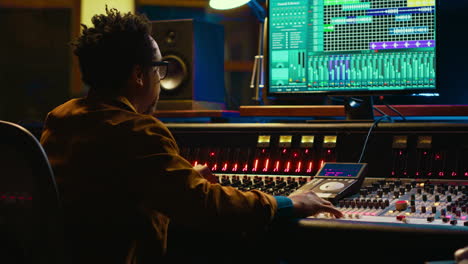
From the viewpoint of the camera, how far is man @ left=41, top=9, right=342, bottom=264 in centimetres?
129

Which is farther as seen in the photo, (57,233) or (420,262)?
(420,262)

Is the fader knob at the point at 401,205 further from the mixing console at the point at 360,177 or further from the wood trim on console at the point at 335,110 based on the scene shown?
the wood trim on console at the point at 335,110

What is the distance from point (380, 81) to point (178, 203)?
3.28 feet

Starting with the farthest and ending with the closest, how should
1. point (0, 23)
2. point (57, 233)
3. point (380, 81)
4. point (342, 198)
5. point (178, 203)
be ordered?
point (0, 23) → point (380, 81) → point (342, 198) → point (178, 203) → point (57, 233)

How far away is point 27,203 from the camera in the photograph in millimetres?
1151

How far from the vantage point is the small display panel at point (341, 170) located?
68.4 inches

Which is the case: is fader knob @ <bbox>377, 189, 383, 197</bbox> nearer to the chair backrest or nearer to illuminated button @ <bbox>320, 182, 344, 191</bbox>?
illuminated button @ <bbox>320, 182, 344, 191</bbox>

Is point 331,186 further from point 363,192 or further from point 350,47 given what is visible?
point 350,47

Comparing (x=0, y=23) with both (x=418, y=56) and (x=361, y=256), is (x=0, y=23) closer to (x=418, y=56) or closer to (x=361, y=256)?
(x=418, y=56)

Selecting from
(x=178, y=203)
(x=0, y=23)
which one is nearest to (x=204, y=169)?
(x=178, y=203)

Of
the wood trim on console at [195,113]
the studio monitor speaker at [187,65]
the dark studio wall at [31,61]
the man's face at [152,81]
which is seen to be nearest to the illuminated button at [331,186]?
the man's face at [152,81]

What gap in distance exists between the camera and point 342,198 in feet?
5.28

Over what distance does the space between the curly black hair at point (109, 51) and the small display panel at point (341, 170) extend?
63 centimetres

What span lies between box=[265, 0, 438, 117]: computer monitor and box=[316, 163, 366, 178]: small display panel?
0.34 m
